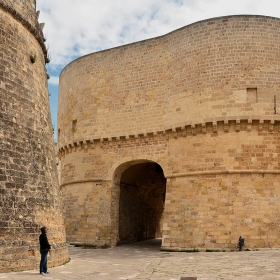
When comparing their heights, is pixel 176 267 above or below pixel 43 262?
below

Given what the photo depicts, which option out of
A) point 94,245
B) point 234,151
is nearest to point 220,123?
point 234,151

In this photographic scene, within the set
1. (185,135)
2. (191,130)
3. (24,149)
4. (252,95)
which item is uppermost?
(252,95)

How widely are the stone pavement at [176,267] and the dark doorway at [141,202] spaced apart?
4.80 meters

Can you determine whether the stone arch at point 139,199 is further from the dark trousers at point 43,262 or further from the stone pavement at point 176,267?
the dark trousers at point 43,262

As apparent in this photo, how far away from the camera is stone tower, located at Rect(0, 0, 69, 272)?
8359 millimetres

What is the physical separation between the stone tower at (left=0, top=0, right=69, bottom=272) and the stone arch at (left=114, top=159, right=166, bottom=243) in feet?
20.4

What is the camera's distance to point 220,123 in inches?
548

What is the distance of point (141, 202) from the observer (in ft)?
64.5

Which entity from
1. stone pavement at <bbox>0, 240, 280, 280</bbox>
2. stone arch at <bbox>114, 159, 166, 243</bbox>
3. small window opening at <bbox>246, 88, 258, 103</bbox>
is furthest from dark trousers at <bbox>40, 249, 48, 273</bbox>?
small window opening at <bbox>246, 88, 258, 103</bbox>

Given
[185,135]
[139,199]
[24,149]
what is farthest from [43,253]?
[139,199]

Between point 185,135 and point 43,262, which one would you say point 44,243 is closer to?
point 43,262

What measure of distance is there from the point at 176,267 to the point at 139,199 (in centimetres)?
966

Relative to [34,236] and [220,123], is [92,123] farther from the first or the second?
[34,236]

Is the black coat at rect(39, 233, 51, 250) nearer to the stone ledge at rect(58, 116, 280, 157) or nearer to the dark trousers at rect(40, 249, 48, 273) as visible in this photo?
the dark trousers at rect(40, 249, 48, 273)
